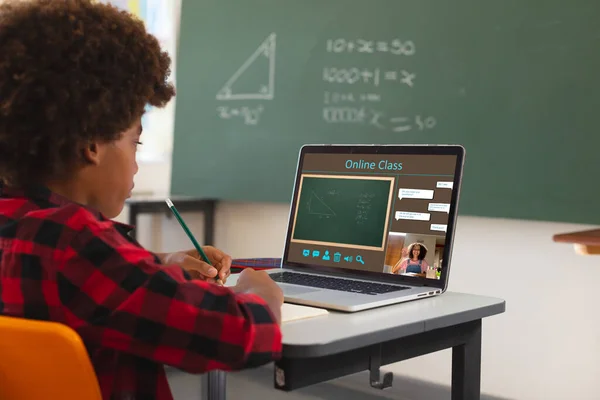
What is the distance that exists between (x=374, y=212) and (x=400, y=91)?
1343mm

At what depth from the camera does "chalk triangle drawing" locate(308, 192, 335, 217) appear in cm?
170

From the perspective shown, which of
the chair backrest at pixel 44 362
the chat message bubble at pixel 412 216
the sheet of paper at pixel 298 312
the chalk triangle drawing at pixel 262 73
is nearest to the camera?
the chair backrest at pixel 44 362

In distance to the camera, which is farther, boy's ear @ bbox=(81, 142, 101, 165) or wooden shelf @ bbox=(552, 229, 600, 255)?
wooden shelf @ bbox=(552, 229, 600, 255)

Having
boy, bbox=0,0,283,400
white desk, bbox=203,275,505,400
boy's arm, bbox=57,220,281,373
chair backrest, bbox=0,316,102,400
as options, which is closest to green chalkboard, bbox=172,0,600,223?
white desk, bbox=203,275,505,400

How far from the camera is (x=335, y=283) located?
1541 mm

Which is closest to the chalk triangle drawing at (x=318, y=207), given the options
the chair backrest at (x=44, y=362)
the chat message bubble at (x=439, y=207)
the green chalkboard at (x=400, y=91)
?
the chat message bubble at (x=439, y=207)

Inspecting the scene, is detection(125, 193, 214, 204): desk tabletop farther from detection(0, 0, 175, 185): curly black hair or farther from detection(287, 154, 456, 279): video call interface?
detection(0, 0, 175, 185): curly black hair

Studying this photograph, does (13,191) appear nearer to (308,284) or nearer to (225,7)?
(308,284)

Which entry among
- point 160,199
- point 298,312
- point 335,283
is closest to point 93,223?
point 298,312

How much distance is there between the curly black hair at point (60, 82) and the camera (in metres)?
1.00

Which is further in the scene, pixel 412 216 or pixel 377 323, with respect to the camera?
pixel 412 216

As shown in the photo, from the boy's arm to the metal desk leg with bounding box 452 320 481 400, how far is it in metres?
0.56

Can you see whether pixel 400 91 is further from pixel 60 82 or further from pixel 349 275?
pixel 60 82

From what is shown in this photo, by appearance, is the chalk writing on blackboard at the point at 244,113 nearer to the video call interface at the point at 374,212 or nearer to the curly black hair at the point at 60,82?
the video call interface at the point at 374,212
